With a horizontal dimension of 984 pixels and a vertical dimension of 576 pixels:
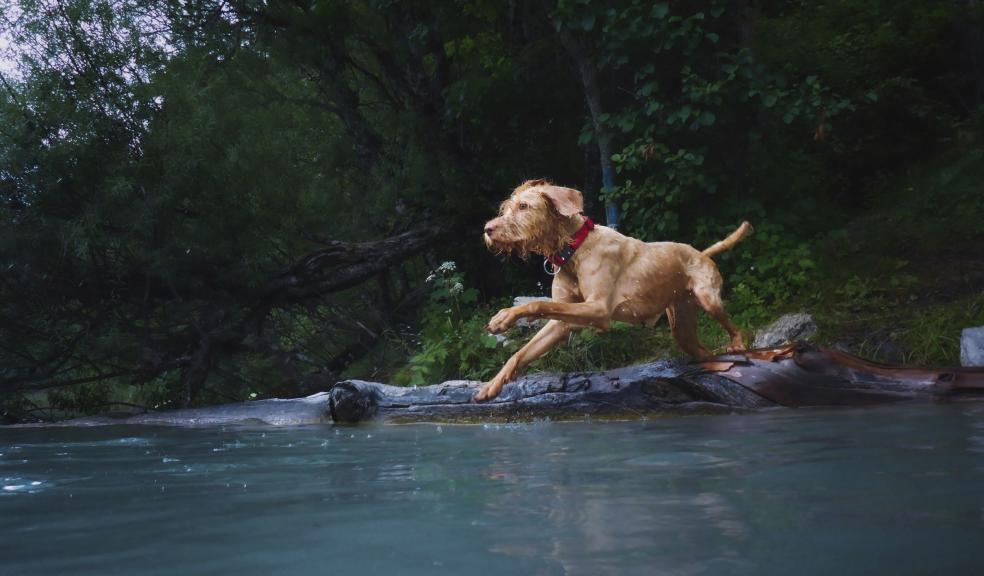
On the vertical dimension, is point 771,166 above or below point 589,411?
above

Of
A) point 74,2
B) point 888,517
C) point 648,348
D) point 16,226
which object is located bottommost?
point 888,517

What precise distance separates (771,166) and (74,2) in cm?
782

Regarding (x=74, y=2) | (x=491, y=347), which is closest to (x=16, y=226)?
(x=74, y=2)

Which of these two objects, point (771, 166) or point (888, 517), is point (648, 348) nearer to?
point (771, 166)

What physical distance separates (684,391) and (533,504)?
3.36m

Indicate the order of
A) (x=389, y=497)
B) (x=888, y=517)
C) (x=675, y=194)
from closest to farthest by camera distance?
(x=888, y=517) → (x=389, y=497) → (x=675, y=194)

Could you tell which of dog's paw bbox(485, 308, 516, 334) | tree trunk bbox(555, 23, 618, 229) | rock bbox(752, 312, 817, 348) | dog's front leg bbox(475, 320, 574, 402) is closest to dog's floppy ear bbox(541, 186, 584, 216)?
dog's front leg bbox(475, 320, 574, 402)

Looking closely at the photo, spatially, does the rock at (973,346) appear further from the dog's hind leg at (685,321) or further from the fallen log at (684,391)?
the dog's hind leg at (685,321)

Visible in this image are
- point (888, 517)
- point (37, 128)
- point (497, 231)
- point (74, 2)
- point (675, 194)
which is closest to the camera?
point (888, 517)

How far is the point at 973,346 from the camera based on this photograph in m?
6.49

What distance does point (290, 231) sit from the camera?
998 centimetres

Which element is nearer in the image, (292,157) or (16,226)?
(16,226)

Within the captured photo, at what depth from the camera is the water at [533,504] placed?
6.96ft

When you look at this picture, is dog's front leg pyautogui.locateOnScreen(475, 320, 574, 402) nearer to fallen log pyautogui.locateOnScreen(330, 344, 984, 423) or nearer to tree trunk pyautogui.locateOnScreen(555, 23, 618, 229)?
fallen log pyautogui.locateOnScreen(330, 344, 984, 423)
